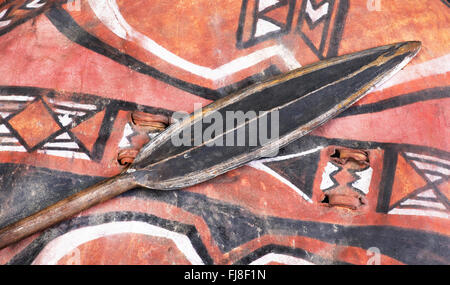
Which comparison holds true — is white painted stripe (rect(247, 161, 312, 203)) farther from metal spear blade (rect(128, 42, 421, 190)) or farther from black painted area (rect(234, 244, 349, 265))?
black painted area (rect(234, 244, 349, 265))

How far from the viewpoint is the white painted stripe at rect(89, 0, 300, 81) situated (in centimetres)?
202

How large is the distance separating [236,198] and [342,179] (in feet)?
1.92

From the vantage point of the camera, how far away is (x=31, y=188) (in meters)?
1.82

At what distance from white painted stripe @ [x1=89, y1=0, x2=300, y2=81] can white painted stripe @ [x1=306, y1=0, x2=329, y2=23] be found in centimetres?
26

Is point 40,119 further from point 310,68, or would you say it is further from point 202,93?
point 310,68

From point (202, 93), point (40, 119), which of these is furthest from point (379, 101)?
point (40, 119)

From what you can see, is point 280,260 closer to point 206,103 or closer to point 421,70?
point 206,103

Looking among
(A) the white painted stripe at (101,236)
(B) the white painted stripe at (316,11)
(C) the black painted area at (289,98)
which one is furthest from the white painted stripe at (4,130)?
(B) the white painted stripe at (316,11)

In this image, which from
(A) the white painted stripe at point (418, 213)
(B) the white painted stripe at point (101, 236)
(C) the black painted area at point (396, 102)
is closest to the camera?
(B) the white painted stripe at point (101, 236)

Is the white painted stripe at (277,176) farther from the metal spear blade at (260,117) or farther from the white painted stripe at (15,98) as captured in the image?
the white painted stripe at (15,98)

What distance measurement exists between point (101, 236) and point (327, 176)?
47.9 inches

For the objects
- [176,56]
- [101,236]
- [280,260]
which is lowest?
[280,260]

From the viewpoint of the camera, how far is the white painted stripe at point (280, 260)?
1854 mm

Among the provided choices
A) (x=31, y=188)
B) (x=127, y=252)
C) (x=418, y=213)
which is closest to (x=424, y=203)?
(x=418, y=213)
